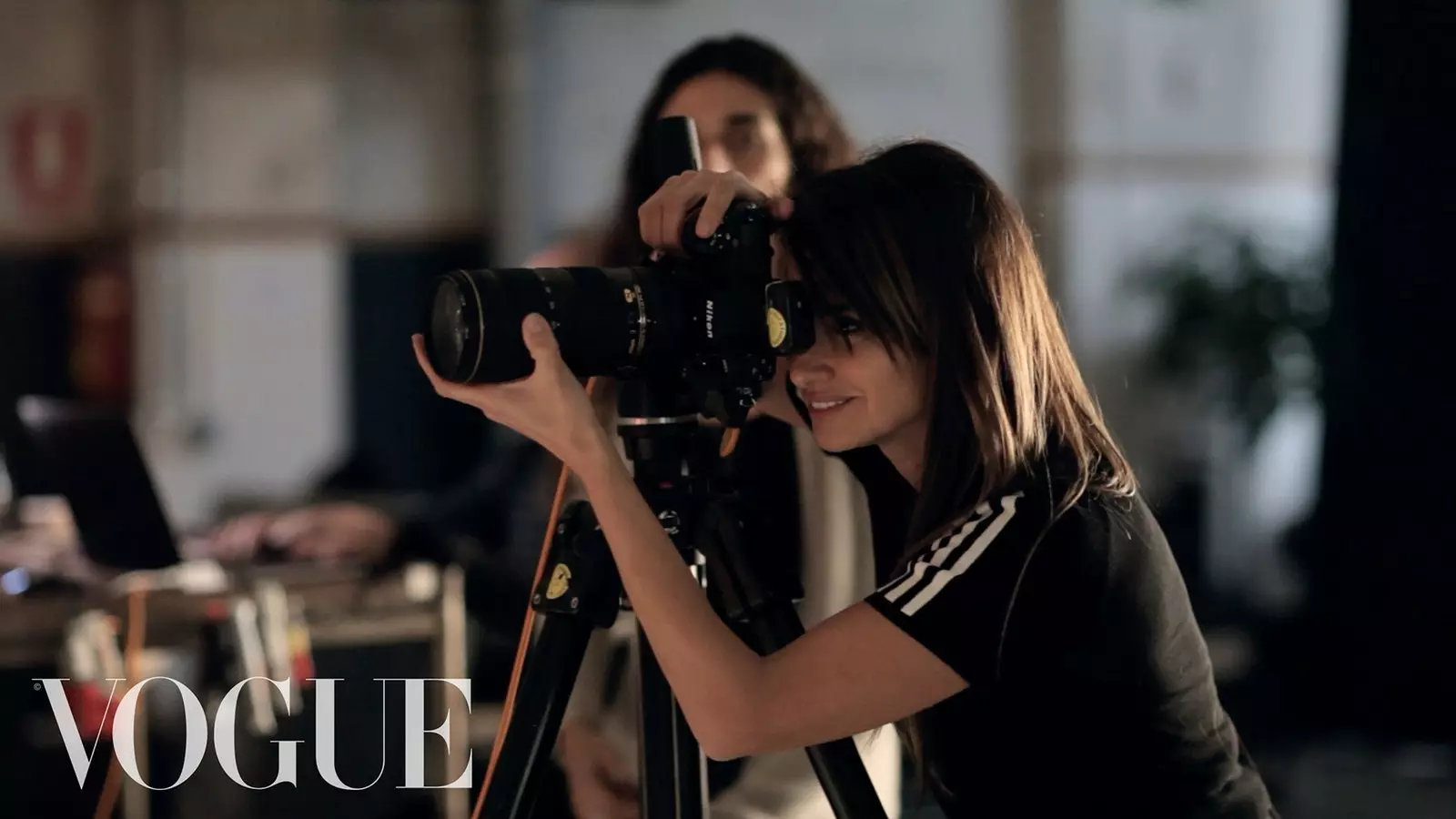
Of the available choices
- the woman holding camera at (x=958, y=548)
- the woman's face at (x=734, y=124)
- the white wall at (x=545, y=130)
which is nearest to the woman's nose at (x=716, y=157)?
the woman's face at (x=734, y=124)

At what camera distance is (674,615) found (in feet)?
2.47

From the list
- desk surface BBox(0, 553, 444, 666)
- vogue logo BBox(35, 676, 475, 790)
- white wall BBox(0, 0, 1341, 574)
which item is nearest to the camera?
vogue logo BBox(35, 676, 475, 790)

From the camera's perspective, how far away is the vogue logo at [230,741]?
906 mm

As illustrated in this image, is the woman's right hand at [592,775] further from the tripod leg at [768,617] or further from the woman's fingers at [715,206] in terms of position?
the woman's fingers at [715,206]

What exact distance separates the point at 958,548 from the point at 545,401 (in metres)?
0.23

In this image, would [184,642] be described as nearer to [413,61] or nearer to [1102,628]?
[1102,628]

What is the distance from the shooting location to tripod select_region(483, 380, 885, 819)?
31.5 inches

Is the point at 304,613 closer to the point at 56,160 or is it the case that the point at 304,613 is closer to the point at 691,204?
the point at 691,204

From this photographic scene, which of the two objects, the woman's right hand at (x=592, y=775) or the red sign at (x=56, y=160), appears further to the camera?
the red sign at (x=56, y=160)

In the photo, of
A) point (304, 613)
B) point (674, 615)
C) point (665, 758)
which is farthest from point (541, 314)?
point (304, 613)

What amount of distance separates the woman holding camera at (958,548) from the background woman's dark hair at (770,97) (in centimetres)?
26

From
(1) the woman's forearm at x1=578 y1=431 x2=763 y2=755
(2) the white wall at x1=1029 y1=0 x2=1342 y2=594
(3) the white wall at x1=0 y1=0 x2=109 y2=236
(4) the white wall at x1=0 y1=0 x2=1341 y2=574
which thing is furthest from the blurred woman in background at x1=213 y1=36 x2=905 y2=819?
(2) the white wall at x1=1029 y1=0 x2=1342 y2=594

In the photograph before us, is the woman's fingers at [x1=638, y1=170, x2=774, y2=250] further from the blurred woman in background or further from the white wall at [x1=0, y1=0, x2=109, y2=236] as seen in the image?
the white wall at [x1=0, y1=0, x2=109, y2=236]

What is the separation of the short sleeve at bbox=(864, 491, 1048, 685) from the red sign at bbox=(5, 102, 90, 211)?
3167mm
